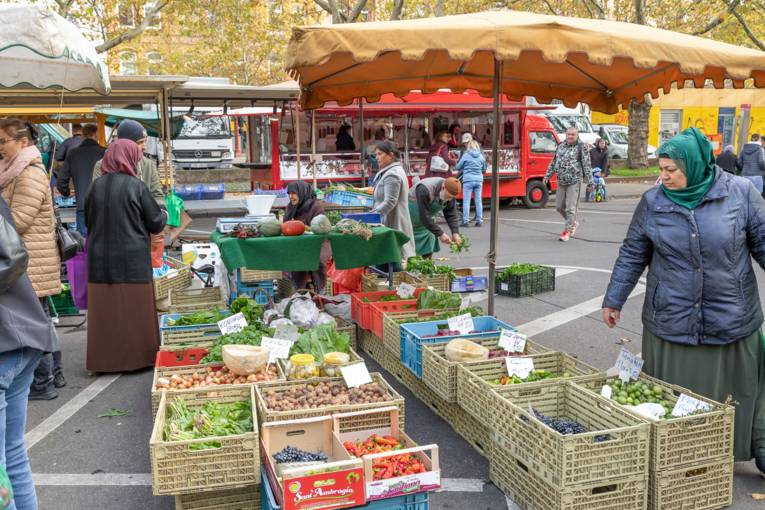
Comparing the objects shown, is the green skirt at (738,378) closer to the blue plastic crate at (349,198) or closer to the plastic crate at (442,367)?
the plastic crate at (442,367)

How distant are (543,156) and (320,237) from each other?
12.0 m

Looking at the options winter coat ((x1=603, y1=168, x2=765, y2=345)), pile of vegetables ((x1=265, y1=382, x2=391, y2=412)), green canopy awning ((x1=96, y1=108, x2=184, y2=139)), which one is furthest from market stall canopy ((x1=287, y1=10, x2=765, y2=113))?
green canopy awning ((x1=96, y1=108, x2=184, y2=139))

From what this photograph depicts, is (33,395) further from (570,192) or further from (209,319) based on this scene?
(570,192)

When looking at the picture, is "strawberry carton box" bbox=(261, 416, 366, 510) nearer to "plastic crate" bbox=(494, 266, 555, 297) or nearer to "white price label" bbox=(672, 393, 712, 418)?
"white price label" bbox=(672, 393, 712, 418)

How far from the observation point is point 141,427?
4879mm

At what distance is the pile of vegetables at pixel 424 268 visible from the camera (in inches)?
301

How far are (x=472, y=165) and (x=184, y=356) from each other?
32.4 feet

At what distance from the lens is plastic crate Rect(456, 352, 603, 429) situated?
3.94 meters

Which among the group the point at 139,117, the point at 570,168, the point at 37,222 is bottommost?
the point at 37,222

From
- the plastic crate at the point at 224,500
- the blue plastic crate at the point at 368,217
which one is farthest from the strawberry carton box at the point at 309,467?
the blue plastic crate at the point at 368,217

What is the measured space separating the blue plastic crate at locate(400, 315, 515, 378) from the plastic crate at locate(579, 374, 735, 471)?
168 cm

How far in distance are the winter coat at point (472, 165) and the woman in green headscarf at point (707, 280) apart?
33.7 feet

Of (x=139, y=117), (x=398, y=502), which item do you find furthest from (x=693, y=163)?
(x=139, y=117)

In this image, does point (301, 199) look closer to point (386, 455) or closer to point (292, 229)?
point (292, 229)
